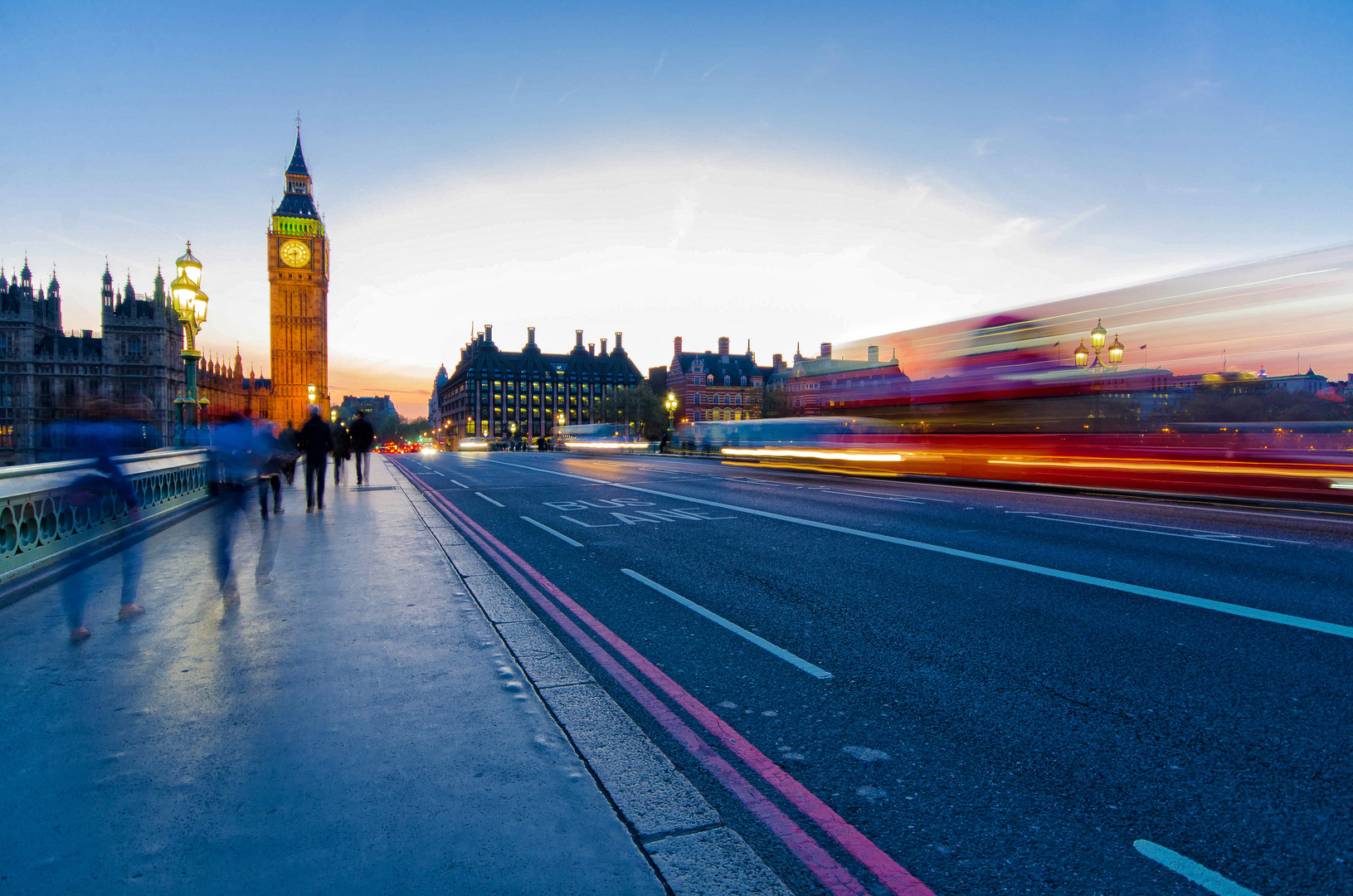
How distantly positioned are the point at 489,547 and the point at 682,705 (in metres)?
6.20

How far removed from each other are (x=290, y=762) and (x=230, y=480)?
4.62 meters

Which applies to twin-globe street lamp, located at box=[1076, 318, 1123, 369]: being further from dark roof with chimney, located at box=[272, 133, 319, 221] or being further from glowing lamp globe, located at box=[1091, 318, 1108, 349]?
dark roof with chimney, located at box=[272, 133, 319, 221]

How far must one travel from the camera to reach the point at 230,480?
271 inches

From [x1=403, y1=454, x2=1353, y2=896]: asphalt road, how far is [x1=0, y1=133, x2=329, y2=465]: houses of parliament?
133 feet

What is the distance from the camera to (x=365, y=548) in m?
9.20

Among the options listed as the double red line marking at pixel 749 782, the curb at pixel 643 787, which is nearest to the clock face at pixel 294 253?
the double red line marking at pixel 749 782

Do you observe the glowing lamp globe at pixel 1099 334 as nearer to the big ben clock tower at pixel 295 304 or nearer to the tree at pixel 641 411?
the tree at pixel 641 411

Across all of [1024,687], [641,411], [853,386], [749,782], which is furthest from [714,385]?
[749,782]

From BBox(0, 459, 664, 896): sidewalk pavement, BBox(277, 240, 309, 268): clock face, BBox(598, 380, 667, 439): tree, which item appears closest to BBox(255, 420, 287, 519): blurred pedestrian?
BBox(0, 459, 664, 896): sidewalk pavement

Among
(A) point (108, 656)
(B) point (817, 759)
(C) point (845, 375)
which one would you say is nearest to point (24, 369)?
(C) point (845, 375)

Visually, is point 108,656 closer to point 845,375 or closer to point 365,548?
point 365,548

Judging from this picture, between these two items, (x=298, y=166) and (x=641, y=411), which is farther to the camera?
(x=298, y=166)

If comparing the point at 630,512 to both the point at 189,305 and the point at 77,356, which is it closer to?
the point at 189,305

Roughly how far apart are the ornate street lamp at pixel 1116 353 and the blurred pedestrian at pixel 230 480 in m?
18.6
